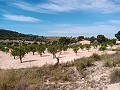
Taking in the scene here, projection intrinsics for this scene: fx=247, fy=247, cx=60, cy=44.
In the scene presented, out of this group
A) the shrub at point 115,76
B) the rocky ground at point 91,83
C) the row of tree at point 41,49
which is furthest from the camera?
the row of tree at point 41,49

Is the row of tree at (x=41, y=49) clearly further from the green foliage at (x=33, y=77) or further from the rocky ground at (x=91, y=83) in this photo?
the rocky ground at (x=91, y=83)

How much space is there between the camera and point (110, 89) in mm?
12016

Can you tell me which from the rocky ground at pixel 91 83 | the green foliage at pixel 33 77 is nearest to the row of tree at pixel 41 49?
the green foliage at pixel 33 77

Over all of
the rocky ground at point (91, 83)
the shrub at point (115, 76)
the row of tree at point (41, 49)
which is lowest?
the row of tree at point (41, 49)

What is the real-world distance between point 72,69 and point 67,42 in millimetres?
135220

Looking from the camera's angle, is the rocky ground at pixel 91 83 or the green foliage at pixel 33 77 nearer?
the green foliage at pixel 33 77

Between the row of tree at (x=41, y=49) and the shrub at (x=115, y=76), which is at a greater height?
the shrub at (x=115, y=76)

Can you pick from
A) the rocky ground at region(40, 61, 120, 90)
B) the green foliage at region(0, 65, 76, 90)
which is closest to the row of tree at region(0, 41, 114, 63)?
the green foliage at region(0, 65, 76, 90)

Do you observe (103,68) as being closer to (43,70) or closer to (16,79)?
(43,70)

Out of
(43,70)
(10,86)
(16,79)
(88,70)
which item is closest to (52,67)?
(43,70)

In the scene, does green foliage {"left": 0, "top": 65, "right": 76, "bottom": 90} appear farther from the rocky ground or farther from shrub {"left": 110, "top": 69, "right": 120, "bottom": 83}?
shrub {"left": 110, "top": 69, "right": 120, "bottom": 83}

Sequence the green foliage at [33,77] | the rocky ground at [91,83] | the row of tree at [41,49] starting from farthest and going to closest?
the row of tree at [41,49] < the rocky ground at [91,83] < the green foliage at [33,77]

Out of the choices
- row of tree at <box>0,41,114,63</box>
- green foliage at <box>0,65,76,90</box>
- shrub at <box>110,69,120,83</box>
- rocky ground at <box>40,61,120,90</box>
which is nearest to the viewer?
green foliage at <box>0,65,76,90</box>

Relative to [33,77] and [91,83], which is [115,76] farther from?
[33,77]
